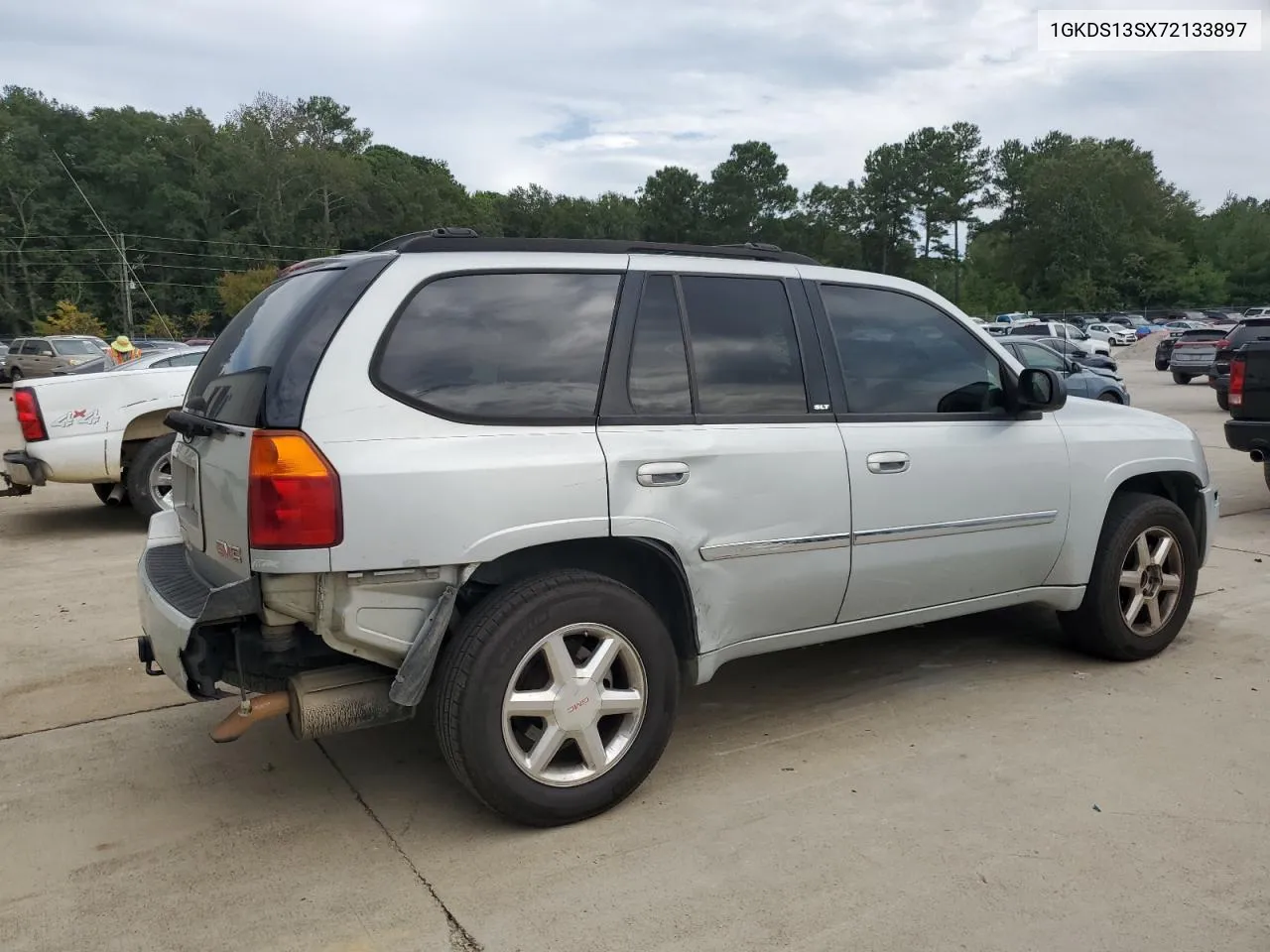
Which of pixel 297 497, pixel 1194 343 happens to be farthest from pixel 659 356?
pixel 1194 343

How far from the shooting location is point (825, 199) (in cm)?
9469

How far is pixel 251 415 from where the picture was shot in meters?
2.99

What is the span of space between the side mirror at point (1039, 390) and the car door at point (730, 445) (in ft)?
3.22

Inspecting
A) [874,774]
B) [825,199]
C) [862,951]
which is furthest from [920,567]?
[825,199]

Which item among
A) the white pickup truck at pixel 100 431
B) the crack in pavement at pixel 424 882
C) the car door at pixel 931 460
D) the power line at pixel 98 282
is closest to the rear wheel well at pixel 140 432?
the white pickup truck at pixel 100 431

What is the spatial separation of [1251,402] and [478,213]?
285ft

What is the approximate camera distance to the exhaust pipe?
9.87ft

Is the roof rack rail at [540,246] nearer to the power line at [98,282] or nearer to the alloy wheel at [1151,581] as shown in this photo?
the alloy wheel at [1151,581]

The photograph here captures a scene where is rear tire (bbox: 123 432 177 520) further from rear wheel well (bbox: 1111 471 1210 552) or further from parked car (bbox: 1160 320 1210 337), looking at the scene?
parked car (bbox: 1160 320 1210 337)

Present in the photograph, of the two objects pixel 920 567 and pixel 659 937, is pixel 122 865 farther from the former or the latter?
pixel 920 567

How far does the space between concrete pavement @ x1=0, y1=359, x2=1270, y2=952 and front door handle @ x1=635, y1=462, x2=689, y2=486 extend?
42.4 inches

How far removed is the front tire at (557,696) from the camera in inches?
118

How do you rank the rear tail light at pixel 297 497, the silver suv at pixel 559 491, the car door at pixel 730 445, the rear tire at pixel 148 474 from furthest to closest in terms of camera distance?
the rear tire at pixel 148 474, the car door at pixel 730 445, the silver suv at pixel 559 491, the rear tail light at pixel 297 497

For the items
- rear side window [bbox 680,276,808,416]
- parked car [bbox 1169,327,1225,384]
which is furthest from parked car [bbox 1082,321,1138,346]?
rear side window [bbox 680,276,808,416]
